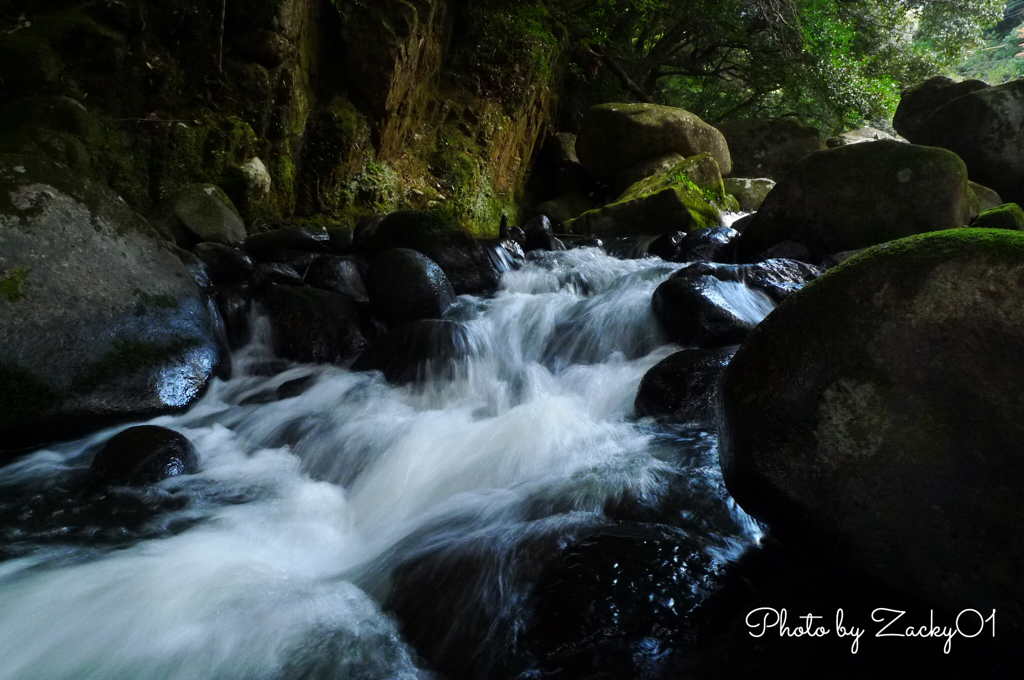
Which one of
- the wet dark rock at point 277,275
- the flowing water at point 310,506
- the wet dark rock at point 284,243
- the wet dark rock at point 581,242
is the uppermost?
the wet dark rock at point 284,243

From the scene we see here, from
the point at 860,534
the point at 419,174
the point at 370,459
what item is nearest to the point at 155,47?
the point at 419,174

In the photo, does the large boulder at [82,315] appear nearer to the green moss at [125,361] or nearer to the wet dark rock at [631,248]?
the green moss at [125,361]

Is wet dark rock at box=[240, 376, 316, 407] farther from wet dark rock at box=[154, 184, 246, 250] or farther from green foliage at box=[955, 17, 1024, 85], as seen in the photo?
green foliage at box=[955, 17, 1024, 85]

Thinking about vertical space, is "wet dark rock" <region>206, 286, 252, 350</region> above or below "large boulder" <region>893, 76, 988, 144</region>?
below

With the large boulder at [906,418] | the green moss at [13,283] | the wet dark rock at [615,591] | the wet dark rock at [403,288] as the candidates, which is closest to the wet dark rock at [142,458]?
the green moss at [13,283]

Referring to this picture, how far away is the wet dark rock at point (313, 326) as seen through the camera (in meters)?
5.66

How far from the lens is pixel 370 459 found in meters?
4.07

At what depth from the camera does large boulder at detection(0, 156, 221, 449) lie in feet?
13.5

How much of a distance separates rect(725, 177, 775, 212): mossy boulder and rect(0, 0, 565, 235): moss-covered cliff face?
14.6 ft

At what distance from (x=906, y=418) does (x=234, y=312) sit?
5313mm

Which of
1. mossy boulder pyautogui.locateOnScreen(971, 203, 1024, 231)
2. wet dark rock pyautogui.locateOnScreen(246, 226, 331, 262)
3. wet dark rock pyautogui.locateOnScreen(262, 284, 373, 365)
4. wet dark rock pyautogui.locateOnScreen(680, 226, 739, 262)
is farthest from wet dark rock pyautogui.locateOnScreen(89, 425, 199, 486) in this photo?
mossy boulder pyautogui.locateOnScreen(971, 203, 1024, 231)

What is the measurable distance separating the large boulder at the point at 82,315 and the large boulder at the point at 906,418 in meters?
4.01

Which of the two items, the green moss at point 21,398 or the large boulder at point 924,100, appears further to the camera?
the large boulder at point 924,100

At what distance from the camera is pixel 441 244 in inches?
288
